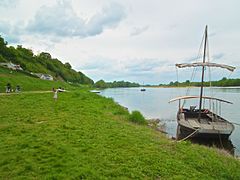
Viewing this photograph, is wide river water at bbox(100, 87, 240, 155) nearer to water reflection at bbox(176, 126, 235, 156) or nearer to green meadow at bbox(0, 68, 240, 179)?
water reflection at bbox(176, 126, 235, 156)

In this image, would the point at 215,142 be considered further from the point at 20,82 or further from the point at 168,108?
the point at 20,82

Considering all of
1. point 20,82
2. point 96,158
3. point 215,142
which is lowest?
point 215,142

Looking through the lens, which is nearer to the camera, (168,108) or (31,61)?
(168,108)

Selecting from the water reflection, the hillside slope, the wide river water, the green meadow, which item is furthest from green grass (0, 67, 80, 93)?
the water reflection

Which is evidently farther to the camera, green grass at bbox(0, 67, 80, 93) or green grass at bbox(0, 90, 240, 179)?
green grass at bbox(0, 67, 80, 93)

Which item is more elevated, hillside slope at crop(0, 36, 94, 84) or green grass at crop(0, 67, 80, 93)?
hillside slope at crop(0, 36, 94, 84)

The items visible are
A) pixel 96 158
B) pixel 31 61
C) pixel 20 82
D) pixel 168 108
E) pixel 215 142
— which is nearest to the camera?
pixel 96 158

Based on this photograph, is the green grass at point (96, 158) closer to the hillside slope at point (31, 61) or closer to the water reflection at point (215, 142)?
the water reflection at point (215, 142)

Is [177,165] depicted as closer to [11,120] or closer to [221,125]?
[11,120]

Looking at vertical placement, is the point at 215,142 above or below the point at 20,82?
below

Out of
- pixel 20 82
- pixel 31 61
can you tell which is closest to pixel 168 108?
pixel 20 82

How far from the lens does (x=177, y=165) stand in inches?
300

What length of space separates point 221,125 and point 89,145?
1230cm

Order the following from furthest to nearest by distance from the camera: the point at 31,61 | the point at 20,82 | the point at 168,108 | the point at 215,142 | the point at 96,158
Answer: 1. the point at 31,61
2. the point at 20,82
3. the point at 168,108
4. the point at 215,142
5. the point at 96,158
